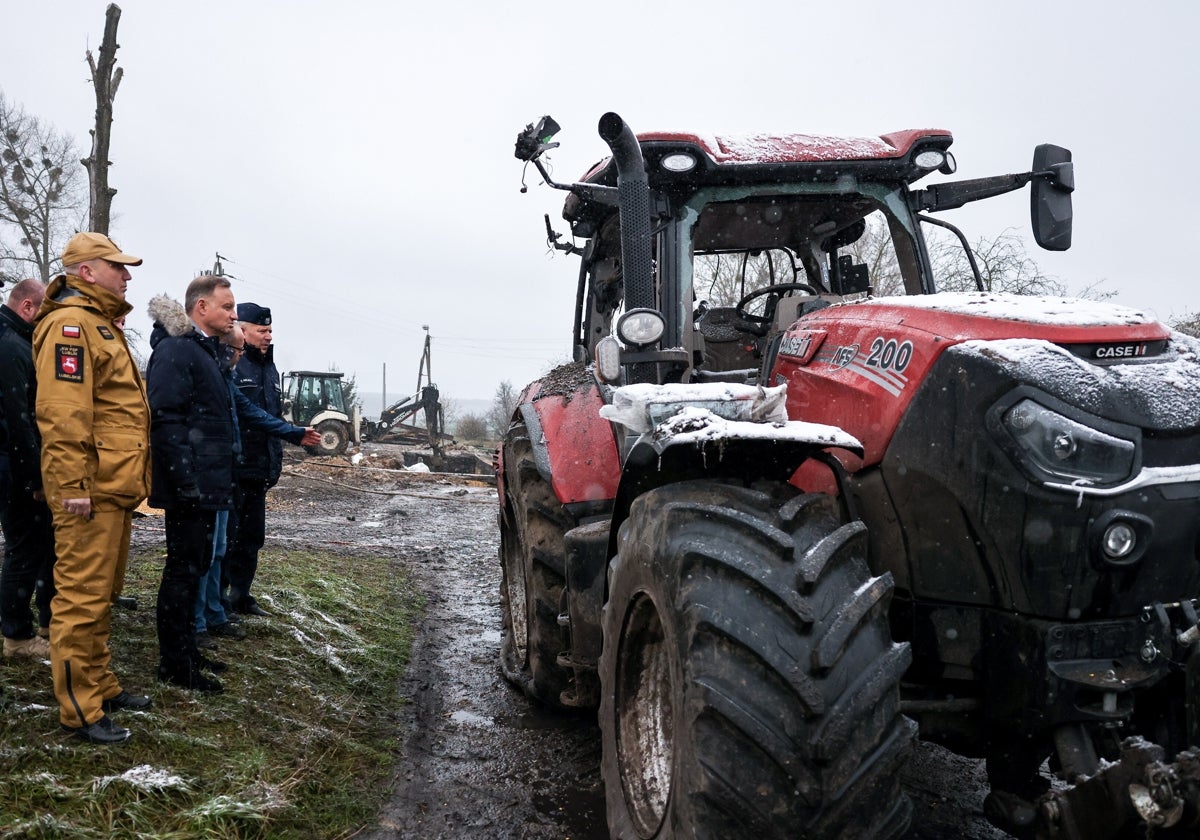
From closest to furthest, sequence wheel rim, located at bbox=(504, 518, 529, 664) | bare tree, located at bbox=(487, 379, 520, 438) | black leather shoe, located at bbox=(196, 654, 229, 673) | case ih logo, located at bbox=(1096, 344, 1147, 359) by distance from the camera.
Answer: case ih logo, located at bbox=(1096, 344, 1147, 359) → black leather shoe, located at bbox=(196, 654, 229, 673) → wheel rim, located at bbox=(504, 518, 529, 664) → bare tree, located at bbox=(487, 379, 520, 438)

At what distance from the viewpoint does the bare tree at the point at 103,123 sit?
12.4 meters

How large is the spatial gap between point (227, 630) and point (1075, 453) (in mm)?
4530

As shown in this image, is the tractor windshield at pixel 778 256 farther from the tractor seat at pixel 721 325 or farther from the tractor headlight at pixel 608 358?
the tractor headlight at pixel 608 358

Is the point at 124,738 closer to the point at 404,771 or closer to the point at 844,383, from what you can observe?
the point at 404,771

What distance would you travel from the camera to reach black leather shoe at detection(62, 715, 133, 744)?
3.56 metres

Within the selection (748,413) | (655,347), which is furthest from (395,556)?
(748,413)

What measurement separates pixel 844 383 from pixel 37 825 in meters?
2.84

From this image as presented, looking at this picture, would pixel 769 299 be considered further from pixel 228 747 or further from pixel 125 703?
→ pixel 125 703

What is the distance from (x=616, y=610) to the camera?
2.88m

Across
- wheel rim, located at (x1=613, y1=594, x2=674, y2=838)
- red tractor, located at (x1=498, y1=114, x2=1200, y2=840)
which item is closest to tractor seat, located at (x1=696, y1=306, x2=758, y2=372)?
red tractor, located at (x1=498, y1=114, x2=1200, y2=840)

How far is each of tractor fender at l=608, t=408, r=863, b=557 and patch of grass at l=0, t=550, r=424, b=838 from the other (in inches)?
68.8

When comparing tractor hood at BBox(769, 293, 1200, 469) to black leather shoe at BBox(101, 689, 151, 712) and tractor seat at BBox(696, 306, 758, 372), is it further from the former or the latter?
black leather shoe at BBox(101, 689, 151, 712)

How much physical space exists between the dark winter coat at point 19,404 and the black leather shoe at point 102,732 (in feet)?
4.31

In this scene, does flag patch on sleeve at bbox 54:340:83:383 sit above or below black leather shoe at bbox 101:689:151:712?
above
